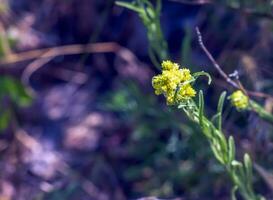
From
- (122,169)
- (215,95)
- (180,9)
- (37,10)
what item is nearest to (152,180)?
(122,169)

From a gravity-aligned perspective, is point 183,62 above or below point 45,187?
below

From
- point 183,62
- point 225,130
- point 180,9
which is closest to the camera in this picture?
point 183,62

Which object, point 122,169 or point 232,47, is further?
point 122,169

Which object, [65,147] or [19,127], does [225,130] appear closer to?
[65,147]

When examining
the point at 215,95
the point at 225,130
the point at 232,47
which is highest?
the point at 232,47

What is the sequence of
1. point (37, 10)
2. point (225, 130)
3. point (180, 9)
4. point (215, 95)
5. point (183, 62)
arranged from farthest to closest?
point (37, 10), point (180, 9), point (215, 95), point (225, 130), point (183, 62)

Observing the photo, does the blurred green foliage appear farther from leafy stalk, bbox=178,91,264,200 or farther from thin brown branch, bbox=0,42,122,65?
leafy stalk, bbox=178,91,264,200
